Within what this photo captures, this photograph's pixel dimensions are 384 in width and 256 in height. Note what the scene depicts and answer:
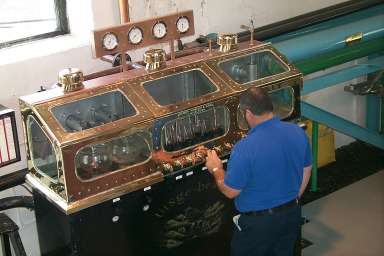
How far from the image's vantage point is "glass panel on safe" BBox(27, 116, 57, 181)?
3174mm

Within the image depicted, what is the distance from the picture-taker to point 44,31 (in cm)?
392

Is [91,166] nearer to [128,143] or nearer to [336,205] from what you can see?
[128,143]

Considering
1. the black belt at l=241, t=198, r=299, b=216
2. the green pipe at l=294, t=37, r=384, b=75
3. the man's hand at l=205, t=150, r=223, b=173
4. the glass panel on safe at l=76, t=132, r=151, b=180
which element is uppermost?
the green pipe at l=294, t=37, r=384, b=75

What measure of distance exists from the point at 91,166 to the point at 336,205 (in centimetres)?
238

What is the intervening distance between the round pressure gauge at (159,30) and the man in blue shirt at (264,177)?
592mm

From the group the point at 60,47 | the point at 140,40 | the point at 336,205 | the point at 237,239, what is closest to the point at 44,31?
the point at 60,47

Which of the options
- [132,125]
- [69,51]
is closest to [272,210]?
[132,125]

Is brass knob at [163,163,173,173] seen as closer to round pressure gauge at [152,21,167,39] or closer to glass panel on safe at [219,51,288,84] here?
round pressure gauge at [152,21,167,39]

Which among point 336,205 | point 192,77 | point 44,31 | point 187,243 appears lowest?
point 336,205

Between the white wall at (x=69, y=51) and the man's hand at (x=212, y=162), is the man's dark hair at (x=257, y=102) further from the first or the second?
the white wall at (x=69, y=51)

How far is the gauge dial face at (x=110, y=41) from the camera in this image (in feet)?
10.4

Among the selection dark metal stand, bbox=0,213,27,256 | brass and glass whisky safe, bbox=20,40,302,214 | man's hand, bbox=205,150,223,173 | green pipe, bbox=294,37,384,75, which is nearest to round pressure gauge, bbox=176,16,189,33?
brass and glass whisky safe, bbox=20,40,302,214

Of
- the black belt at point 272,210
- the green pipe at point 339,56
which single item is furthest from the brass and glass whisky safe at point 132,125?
the green pipe at point 339,56

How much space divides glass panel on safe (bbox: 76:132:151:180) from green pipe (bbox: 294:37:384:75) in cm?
146
